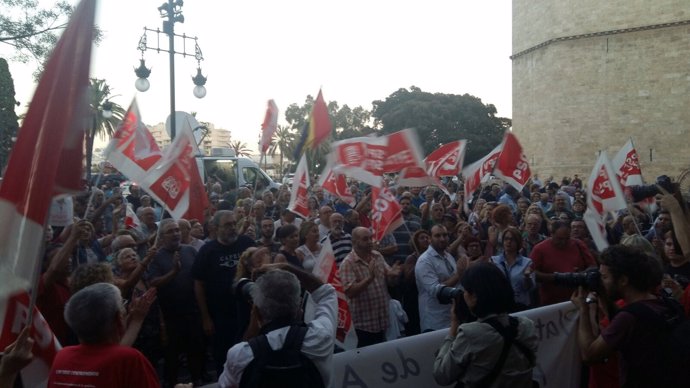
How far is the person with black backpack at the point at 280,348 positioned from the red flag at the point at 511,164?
7586 mm

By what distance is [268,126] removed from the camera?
9.92 m

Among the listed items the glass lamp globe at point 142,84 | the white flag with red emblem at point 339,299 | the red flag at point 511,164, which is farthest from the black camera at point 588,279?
the glass lamp globe at point 142,84

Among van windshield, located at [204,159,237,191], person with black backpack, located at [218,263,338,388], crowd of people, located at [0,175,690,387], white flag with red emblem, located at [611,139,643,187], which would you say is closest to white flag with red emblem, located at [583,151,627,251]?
crowd of people, located at [0,175,690,387]

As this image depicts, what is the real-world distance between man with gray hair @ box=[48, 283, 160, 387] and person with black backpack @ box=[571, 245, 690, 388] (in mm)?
2101

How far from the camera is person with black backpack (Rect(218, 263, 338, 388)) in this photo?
2684 mm

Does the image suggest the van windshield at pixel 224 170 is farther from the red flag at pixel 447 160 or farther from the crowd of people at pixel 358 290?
the red flag at pixel 447 160

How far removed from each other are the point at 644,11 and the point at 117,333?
119 ft

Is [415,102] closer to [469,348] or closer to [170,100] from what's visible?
[170,100]

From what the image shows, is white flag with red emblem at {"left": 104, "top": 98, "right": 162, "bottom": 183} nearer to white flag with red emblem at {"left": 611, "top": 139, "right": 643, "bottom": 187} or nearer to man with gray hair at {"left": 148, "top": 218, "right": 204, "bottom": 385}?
man with gray hair at {"left": 148, "top": 218, "right": 204, "bottom": 385}

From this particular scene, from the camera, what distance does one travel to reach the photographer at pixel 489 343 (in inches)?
113

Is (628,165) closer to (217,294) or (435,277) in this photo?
(435,277)

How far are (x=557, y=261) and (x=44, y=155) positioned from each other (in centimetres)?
487

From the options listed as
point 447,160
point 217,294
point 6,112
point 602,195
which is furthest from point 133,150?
point 6,112

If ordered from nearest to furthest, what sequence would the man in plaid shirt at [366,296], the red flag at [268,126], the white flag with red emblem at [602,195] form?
1. the man in plaid shirt at [366,296]
2. the white flag with red emblem at [602,195]
3. the red flag at [268,126]
